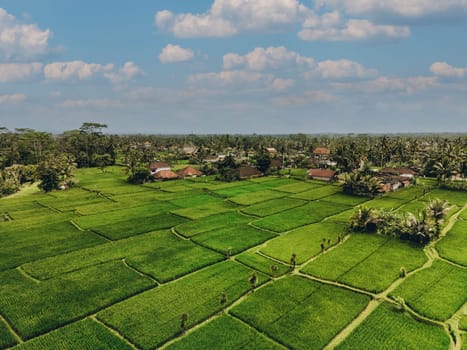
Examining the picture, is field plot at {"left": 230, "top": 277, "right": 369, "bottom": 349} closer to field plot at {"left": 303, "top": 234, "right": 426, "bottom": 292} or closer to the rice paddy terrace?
the rice paddy terrace

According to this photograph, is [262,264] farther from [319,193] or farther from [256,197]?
[319,193]

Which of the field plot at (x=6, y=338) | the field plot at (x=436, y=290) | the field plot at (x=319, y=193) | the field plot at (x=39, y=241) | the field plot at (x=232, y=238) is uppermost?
the field plot at (x=319, y=193)

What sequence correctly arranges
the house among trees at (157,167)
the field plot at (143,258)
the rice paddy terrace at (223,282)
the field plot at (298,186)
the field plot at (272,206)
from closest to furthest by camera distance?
the rice paddy terrace at (223,282) → the field plot at (143,258) → the field plot at (272,206) → the field plot at (298,186) → the house among trees at (157,167)

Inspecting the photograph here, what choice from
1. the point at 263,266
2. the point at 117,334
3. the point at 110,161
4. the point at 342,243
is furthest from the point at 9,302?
the point at 110,161

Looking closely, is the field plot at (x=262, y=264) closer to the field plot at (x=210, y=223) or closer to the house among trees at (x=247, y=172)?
the field plot at (x=210, y=223)

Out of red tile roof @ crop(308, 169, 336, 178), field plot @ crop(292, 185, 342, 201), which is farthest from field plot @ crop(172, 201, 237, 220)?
red tile roof @ crop(308, 169, 336, 178)

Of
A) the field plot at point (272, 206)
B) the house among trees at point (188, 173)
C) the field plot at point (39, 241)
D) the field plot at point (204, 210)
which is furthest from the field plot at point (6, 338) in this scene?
the house among trees at point (188, 173)

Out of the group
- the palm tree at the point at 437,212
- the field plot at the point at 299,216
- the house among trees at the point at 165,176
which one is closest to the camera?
the palm tree at the point at 437,212

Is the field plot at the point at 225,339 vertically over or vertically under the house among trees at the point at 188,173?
under
